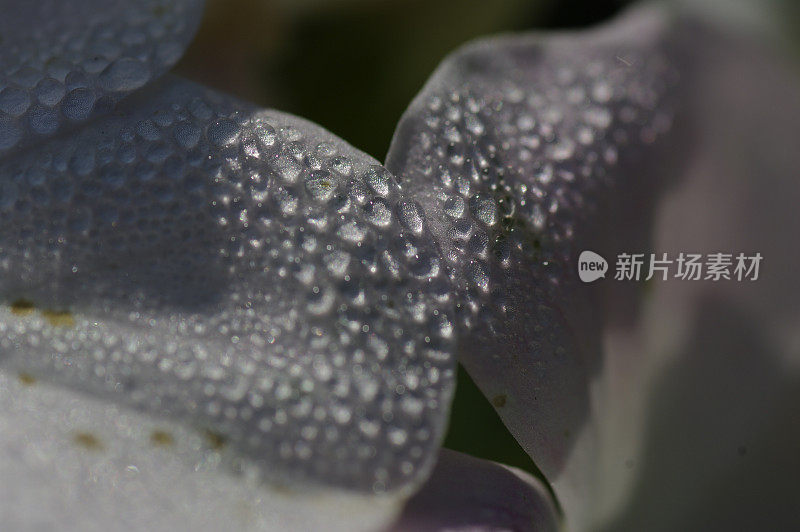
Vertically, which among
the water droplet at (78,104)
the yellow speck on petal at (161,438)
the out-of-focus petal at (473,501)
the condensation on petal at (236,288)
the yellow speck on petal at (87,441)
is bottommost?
the out-of-focus petal at (473,501)

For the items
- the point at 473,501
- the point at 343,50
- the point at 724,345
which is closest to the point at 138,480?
the point at 473,501

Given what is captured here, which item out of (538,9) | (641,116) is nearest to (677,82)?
(641,116)

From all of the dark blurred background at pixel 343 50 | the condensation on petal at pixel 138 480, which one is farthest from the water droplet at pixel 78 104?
the dark blurred background at pixel 343 50

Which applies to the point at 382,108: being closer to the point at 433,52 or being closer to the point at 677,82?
the point at 433,52

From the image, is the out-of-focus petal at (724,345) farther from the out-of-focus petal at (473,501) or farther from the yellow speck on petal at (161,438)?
the yellow speck on petal at (161,438)

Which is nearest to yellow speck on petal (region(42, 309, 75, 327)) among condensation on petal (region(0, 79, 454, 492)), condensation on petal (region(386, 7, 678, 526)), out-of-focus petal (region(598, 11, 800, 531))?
condensation on petal (region(0, 79, 454, 492))

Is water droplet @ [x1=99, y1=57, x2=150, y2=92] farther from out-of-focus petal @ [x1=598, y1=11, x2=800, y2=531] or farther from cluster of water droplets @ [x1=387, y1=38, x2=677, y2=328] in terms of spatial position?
out-of-focus petal @ [x1=598, y1=11, x2=800, y2=531]

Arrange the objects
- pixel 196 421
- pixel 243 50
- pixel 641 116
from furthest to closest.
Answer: pixel 243 50 < pixel 641 116 < pixel 196 421

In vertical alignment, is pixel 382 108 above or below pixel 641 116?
below
